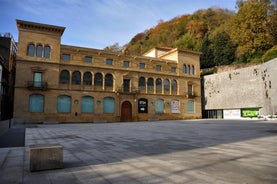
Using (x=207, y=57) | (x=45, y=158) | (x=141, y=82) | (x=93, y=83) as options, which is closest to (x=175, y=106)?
(x=141, y=82)

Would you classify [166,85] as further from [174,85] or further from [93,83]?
[93,83]

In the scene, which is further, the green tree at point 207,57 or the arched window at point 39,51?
the green tree at point 207,57

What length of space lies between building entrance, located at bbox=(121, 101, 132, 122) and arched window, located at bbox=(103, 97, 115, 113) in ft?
6.48

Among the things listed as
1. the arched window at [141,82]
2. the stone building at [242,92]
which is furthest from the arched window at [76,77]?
the stone building at [242,92]

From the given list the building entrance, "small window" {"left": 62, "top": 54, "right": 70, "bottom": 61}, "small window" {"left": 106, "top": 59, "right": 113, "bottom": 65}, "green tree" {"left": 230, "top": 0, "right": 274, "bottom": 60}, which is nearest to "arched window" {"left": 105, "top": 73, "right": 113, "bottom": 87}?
"small window" {"left": 106, "top": 59, "right": 113, "bottom": 65}

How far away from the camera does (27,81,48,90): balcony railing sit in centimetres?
2775

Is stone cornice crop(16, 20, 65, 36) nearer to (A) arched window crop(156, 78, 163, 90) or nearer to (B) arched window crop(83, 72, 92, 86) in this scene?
(B) arched window crop(83, 72, 92, 86)

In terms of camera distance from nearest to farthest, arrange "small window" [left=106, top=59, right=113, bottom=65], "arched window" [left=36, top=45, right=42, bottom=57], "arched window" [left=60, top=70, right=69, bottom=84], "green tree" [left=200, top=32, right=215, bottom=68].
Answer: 1. "arched window" [left=36, top=45, right=42, bottom=57]
2. "arched window" [left=60, top=70, right=69, bottom=84]
3. "small window" [left=106, top=59, right=113, bottom=65]
4. "green tree" [left=200, top=32, right=215, bottom=68]

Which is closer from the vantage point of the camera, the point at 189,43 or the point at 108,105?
the point at 108,105

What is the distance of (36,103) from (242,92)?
32.6m

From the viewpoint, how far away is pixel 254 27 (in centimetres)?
3822

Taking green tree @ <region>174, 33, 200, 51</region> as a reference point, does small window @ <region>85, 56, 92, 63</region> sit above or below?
below

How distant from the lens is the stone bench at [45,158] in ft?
14.1

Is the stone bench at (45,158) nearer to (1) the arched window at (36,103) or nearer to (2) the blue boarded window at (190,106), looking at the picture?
(1) the arched window at (36,103)
